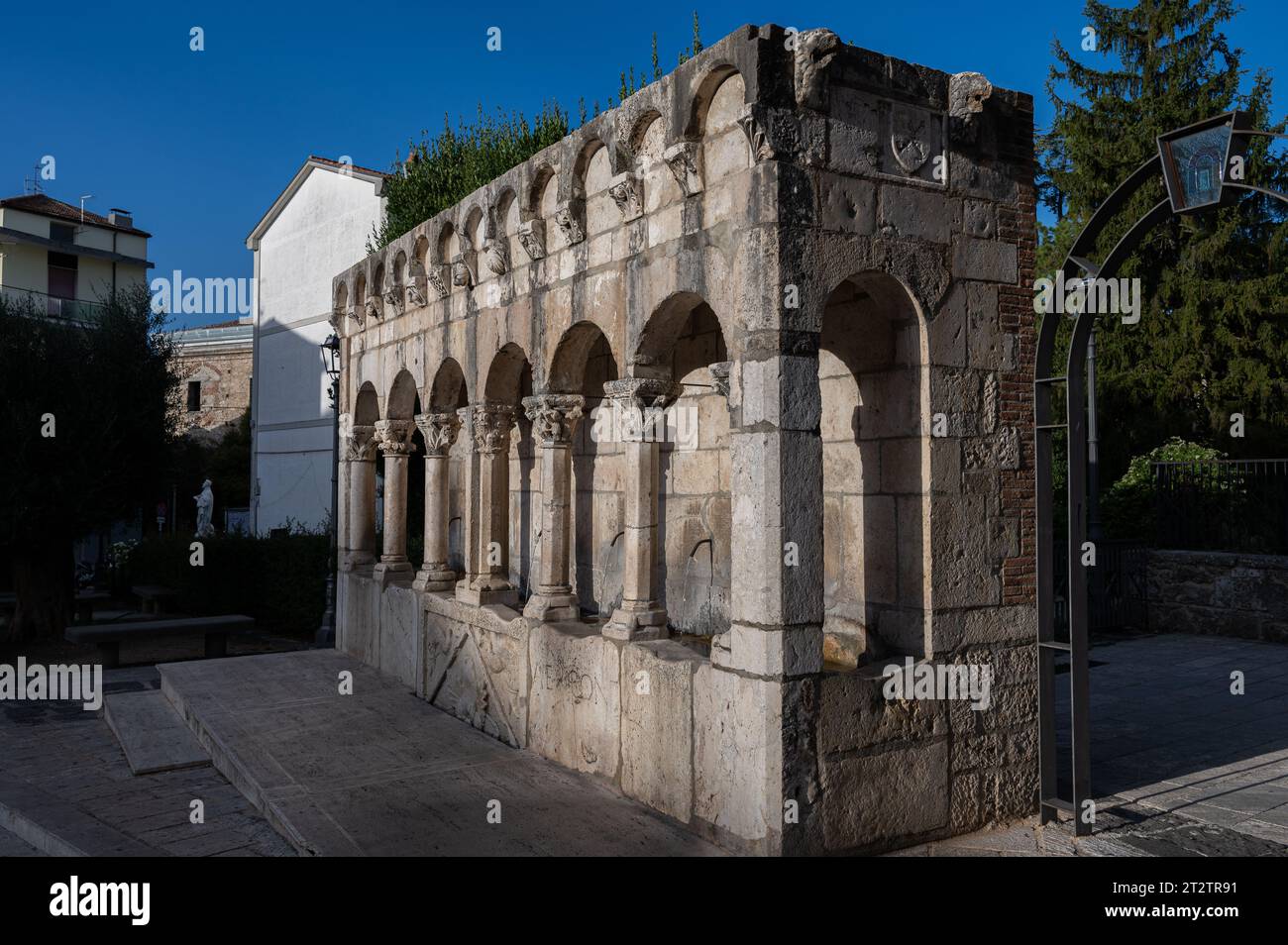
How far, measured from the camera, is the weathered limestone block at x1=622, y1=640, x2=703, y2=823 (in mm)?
4824

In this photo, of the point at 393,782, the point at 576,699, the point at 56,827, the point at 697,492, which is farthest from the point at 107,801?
the point at 697,492

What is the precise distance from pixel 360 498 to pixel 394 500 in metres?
0.90

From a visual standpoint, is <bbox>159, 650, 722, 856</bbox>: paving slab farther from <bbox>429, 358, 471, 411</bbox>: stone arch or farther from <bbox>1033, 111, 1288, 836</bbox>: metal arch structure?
<bbox>429, 358, 471, 411</bbox>: stone arch

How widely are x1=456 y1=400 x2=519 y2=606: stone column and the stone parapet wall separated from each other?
8.66 metres

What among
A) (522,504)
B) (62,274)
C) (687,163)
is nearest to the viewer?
(687,163)

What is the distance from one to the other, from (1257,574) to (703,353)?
8.08 m

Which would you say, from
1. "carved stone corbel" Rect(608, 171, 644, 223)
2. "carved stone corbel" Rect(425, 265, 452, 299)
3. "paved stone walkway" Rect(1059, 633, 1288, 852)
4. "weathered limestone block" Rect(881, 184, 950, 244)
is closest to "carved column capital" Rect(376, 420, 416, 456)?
"carved stone corbel" Rect(425, 265, 452, 299)

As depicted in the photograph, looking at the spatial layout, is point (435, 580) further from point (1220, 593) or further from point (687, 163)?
point (1220, 593)

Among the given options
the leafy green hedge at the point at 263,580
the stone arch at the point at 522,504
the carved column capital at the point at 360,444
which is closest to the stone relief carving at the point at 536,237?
the stone arch at the point at 522,504

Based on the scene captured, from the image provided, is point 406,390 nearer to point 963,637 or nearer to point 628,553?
point 628,553

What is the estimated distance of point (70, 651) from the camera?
12.2 metres

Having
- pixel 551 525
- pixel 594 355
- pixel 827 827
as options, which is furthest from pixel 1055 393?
pixel 827 827

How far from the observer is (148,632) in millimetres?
10750

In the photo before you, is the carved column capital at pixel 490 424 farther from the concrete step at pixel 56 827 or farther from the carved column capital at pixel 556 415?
the concrete step at pixel 56 827
